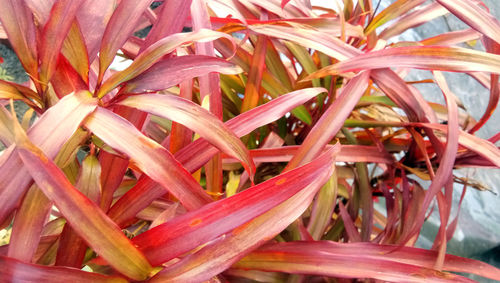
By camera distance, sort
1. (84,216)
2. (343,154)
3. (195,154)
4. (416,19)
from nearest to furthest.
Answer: (84,216)
(195,154)
(343,154)
(416,19)

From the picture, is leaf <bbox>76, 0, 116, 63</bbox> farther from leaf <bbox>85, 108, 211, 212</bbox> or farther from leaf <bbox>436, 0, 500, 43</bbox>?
leaf <bbox>436, 0, 500, 43</bbox>

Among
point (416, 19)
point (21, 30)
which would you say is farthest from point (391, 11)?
point (21, 30)

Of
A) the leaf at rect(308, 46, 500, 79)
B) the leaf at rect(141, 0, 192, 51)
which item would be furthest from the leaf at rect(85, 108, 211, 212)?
the leaf at rect(308, 46, 500, 79)

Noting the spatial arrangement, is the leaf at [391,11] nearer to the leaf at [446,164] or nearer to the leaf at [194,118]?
the leaf at [446,164]

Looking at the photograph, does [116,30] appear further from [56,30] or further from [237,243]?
[237,243]

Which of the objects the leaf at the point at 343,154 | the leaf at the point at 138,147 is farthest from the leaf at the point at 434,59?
the leaf at the point at 138,147

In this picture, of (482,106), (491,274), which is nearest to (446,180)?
(491,274)

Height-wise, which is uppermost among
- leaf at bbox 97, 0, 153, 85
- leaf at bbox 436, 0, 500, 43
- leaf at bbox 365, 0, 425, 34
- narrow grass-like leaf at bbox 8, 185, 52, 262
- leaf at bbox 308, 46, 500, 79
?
leaf at bbox 365, 0, 425, 34
